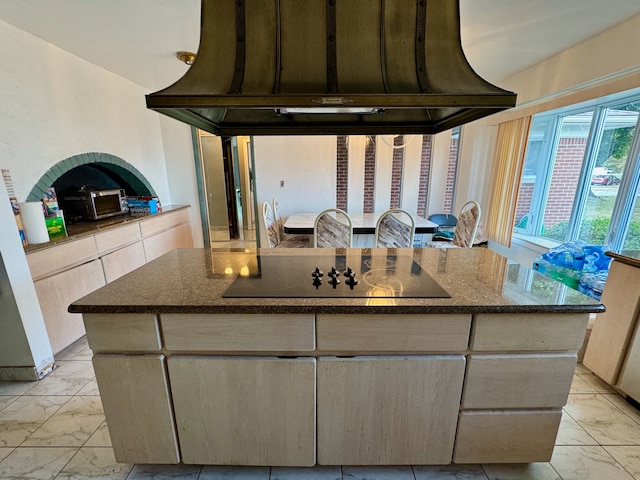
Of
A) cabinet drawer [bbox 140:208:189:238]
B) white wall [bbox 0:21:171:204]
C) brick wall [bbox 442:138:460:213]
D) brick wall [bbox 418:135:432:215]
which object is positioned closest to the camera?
white wall [bbox 0:21:171:204]

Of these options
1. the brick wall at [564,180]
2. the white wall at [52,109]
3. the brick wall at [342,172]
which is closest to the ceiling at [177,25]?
the white wall at [52,109]

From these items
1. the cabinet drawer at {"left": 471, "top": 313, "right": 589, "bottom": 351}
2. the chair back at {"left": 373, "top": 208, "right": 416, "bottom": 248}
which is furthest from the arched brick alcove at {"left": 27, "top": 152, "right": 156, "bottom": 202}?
the cabinet drawer at {"left": 471, "top": 313, "right": 589, "bottom": 351}

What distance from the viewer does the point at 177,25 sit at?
2.15 metres

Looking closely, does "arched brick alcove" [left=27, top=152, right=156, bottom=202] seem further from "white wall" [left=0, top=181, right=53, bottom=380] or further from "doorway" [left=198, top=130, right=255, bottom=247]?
"doorway" [left=198, top=130, right=255, bottom=247]

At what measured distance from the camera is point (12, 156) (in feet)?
7.18

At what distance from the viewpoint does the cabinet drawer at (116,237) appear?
2555 millimetres

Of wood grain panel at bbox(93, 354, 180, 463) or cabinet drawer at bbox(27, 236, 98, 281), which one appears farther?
cabinet drawer at bbox(27, 236, 98, 281)

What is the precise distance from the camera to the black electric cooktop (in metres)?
1.24

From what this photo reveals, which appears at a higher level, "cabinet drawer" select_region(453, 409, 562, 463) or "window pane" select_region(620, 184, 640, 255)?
"window pane" select_region(620, 184, 640, 255)

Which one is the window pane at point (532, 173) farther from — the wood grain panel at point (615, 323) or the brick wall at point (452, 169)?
the wood grain panel at point (615, 323)

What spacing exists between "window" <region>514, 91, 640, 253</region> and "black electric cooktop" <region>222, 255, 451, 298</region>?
2.21 metres

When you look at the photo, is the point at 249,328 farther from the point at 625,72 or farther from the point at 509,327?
the point at 625,72

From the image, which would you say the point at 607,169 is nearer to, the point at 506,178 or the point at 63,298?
the point at 506,178

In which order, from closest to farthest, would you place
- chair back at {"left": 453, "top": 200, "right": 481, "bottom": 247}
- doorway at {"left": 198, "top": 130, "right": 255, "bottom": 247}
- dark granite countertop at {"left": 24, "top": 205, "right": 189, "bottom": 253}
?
1. dark granite countertop at {"left": 24, "top": 205, "right": 189, "bottom": 253}
2. chair back at {"left": 453, "top": 200, "right": 481, "bottom": 247}
3. doorway at {"left": 198, "top": 130, "right": 255, "bottom": 247}
